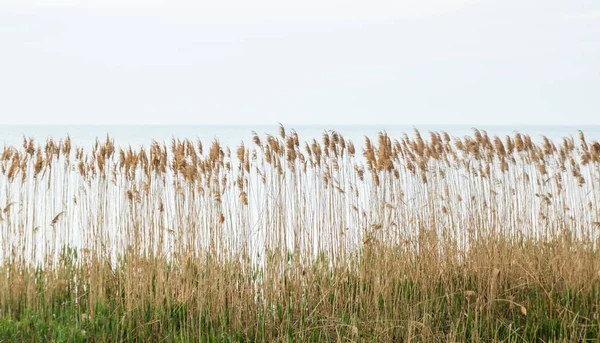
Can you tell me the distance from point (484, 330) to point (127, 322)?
7.85 feet

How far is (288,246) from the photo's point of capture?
15.5 feet

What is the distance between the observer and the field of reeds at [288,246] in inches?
175

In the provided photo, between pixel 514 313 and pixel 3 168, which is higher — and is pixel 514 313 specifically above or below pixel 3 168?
below

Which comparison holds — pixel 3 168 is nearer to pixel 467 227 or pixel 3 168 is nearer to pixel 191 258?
pixel 191 258

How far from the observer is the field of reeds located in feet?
14.6

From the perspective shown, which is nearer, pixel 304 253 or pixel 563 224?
pixel 304 253

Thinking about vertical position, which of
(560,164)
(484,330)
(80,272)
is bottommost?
(484,330)

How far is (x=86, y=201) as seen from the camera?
499 cm

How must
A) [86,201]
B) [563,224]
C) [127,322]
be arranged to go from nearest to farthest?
[127,322] → [86,201] → [563,224]

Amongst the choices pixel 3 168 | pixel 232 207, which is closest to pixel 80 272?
pixel 3 168

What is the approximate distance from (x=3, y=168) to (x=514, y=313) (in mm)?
3840

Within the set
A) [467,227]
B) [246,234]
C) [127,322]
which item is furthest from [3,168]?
[467,227]

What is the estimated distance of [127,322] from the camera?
14.8 feet

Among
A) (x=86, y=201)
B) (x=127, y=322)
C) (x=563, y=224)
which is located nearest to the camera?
(x=127, y=322)
